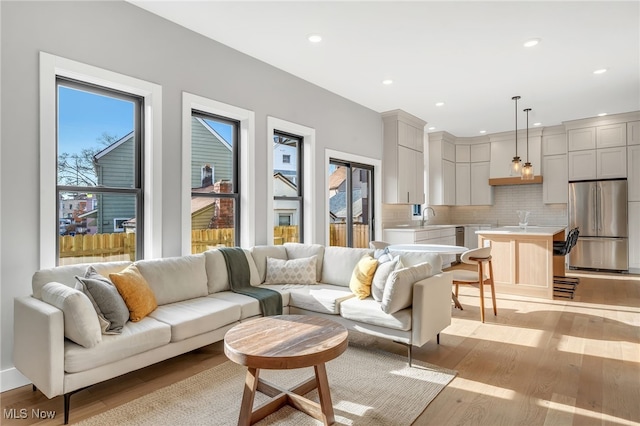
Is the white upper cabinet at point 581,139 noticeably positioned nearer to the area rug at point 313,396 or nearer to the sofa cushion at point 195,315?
the area rug at point 313,396

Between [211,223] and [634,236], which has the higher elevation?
[211,223]

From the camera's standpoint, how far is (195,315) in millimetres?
2811

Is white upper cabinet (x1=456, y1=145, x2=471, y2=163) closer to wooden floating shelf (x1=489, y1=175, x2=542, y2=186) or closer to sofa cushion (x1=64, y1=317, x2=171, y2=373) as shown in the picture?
wooden floating shelf (x1=489, y1=175, x2=542, y2=186)

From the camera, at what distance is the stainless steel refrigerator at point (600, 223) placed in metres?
6.74

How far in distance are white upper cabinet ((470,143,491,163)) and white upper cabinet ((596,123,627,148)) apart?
2054 mm

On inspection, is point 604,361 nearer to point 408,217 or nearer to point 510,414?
point 510,414

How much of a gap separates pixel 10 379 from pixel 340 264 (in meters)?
2.88

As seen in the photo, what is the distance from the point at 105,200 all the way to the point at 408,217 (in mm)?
5677

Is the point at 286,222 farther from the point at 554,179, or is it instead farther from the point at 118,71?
A: the point at 554,179

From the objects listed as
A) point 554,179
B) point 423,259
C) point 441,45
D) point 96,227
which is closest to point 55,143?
point 96,227

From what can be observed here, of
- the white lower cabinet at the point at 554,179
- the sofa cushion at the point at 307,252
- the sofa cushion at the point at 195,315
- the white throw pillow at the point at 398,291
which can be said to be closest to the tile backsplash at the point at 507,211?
the white lower cabinet at the point at 554,179

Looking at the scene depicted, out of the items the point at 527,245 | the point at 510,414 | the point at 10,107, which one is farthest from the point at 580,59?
the point at 10,107

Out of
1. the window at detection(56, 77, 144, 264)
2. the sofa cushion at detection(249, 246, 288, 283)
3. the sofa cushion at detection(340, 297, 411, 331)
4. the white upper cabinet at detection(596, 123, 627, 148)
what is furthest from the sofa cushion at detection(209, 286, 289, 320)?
the white upper cabinet at detection(596, 123, 627, 148)

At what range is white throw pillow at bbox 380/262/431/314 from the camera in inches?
112
